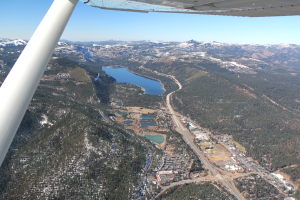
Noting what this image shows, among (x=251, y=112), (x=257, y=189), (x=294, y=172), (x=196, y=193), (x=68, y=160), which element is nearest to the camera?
(x=196, y=193)

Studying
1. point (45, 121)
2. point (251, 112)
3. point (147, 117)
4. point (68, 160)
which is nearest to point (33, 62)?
point (68, 160)

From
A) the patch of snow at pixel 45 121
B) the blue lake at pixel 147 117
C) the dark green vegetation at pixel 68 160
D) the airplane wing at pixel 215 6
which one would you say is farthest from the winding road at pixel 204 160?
the airplane wing at pixel 215 6

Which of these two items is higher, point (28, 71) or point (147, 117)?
point (28, 71)

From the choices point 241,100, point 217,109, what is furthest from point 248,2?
point 241,100

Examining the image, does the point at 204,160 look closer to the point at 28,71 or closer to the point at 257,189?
the point at 257,189

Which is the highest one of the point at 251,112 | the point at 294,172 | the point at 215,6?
the point at 215,6

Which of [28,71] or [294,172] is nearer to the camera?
[28,71]

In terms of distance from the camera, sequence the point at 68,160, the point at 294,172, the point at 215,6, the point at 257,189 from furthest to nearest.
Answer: the point at 294,172 → the point at 257,189 → the point at 68,160 → the point at 215,6

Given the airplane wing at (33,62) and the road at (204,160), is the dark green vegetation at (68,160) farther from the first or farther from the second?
the airplane wing at (33,62)
